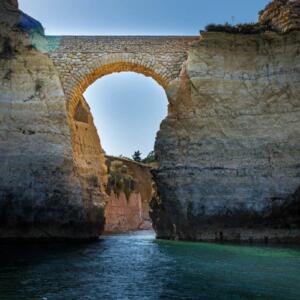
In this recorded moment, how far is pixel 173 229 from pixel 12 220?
5.34m

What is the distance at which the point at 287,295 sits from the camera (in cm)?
638

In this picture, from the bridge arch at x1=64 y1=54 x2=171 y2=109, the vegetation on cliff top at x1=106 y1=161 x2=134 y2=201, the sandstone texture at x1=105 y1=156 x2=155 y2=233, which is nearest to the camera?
the bridge arch at x1=64 y1=54 x2=171 y2=109

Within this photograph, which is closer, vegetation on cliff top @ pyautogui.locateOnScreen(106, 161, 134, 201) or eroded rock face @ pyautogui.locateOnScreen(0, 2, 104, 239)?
eroded rock face @ pyautogui.locateOnScreen(0, 2, 104, 239)

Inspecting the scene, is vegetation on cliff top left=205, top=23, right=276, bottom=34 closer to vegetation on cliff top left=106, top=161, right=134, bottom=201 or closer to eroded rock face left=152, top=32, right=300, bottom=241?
eroded rock face left=152, top=32, right=300, bottom=241

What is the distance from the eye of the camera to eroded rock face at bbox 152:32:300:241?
Result: 49.5 ft

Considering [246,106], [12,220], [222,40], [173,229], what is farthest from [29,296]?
[222,40]

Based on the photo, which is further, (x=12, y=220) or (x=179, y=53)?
(x=179, y=53)

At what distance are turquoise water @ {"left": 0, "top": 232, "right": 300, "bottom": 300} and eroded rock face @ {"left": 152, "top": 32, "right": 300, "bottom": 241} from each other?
9.24 ft

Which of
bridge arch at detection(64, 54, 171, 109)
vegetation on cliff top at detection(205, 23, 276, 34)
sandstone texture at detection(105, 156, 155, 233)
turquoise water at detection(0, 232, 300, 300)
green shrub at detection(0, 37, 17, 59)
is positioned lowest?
turquoise water at detection(0, 232, 300, 300)

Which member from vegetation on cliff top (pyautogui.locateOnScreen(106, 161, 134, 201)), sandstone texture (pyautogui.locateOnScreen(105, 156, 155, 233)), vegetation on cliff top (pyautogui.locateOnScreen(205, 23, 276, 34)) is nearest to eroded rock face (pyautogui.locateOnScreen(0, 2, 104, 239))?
vegetation on cliff top (pyautogui.locateOnScreen(205, 23, 276, 34))

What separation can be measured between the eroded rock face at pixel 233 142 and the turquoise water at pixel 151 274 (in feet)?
9.24

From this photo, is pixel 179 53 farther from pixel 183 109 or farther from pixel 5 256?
pixel 5 256

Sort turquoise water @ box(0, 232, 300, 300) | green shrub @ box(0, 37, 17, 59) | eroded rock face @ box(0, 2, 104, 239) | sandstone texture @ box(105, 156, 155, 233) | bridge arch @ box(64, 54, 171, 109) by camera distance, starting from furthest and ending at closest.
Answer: sandstone texture @ box(105, 156, 155, 233) → bridge arch @ box(64, 54, 171, 109) → green shrub @ box(0, 37, 17, 59) → eroded rock face @ box(0, 2, 104, 239) → turquoise water @ box(0, 232, 300, 300)

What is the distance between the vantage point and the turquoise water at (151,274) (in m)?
6.55
